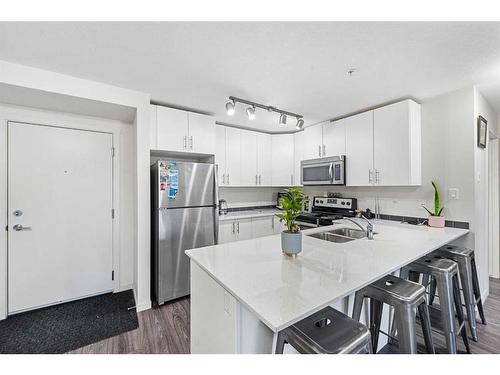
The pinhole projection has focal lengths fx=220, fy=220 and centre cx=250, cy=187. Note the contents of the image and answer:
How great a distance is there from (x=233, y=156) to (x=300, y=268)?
2.46 m

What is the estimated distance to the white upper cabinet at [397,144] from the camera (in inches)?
95.0

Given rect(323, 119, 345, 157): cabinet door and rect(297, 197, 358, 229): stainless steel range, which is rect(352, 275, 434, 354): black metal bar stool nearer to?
rect(297, 197, 358, 229): stainless steel range

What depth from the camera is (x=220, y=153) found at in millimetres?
3318

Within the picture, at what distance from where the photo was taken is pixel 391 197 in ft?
9.46

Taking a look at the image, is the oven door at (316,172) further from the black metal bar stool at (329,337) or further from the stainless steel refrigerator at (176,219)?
the black metal bar stool at (329,337)

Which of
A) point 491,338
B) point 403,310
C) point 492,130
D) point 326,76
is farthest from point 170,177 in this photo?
point 492,130

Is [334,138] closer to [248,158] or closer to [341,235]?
[248,158]

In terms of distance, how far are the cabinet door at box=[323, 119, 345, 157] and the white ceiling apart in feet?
2.13

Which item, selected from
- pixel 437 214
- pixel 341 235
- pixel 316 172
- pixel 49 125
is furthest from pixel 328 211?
pixel 49 125

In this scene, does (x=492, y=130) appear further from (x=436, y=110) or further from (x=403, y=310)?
(x=403, y=310)

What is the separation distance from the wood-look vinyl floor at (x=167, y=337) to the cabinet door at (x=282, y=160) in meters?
2.41

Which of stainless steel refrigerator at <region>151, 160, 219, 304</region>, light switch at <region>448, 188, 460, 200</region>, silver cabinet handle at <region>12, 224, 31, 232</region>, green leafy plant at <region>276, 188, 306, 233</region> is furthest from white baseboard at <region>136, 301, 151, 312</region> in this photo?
light switch at <region>448, 188, 460, 200</region>

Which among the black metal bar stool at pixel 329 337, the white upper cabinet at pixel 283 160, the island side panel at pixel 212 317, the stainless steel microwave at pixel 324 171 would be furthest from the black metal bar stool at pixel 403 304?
the white upper cabinet at pixel 283 160

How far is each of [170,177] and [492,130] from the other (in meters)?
4.03
